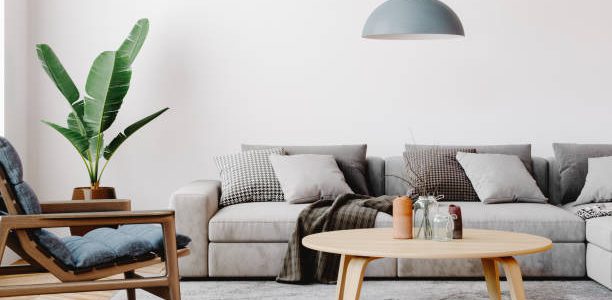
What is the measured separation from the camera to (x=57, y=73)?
5445 mm

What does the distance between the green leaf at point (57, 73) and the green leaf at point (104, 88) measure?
0.45 feet

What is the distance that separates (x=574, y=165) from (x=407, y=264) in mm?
1451

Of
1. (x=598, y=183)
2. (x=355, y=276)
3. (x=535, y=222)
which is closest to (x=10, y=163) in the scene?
(x=355, y=276)

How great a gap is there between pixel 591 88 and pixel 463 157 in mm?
1187

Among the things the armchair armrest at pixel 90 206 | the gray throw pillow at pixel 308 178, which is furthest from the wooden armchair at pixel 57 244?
the gray throw pillow at pixel 308 178

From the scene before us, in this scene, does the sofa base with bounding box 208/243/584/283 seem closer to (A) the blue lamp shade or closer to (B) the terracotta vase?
(B) the terracotta vase

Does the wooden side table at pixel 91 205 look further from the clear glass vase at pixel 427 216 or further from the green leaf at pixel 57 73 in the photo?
the green leaf at pixel 57 73

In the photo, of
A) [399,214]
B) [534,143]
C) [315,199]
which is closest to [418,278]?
[315,199]

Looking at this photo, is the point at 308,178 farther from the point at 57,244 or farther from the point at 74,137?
the point at 57,244

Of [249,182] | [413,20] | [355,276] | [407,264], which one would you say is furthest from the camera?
[249,182]

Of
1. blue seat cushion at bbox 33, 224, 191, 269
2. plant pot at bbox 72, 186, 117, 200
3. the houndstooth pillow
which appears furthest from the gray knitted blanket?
plant pot at bbox 72, 186, 117, 200

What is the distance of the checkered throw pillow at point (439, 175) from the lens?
5.24 meters

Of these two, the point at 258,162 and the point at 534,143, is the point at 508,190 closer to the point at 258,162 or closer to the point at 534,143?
the point at 534,143

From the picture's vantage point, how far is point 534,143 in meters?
5.87
